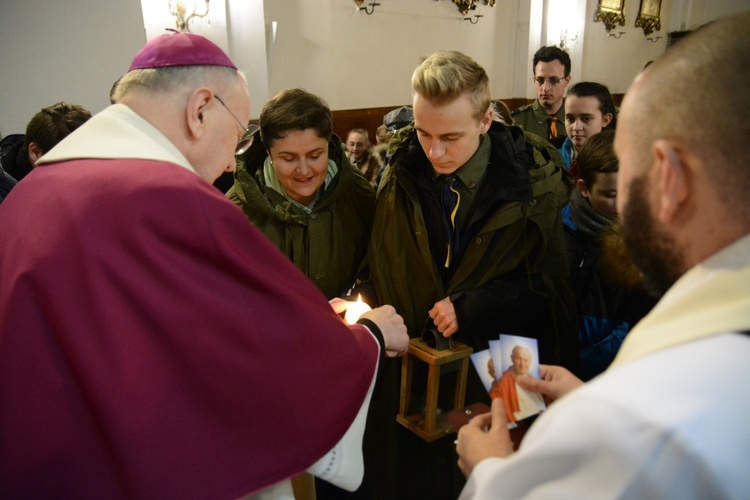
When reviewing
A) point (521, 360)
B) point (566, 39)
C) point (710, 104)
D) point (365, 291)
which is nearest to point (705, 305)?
point (710, 104)

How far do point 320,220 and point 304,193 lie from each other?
14 cm

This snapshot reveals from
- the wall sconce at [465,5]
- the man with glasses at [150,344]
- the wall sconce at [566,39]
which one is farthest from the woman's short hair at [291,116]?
the wall sconce at [566,39]

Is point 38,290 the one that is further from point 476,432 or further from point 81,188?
point 476,432

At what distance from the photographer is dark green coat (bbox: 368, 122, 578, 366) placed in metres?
2.16

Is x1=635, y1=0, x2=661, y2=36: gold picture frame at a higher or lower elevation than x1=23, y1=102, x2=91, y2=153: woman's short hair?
higher

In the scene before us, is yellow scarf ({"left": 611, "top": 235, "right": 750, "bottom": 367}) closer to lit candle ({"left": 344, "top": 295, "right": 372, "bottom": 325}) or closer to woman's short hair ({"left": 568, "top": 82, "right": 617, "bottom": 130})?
lit candle ({"left": 344, "top": 295, "right": 372, "bottom": 325})

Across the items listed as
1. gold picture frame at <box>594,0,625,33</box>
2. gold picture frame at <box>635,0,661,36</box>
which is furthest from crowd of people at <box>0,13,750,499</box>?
gold picture frame at <box>635,0,661,36</box>

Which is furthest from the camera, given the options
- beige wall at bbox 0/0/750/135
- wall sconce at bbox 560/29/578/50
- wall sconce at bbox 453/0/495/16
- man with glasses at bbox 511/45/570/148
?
wall sconce at bbox 560/29/578/50

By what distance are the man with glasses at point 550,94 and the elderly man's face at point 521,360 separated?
374 centimetres

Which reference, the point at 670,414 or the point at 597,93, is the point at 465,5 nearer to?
the point at 597,93

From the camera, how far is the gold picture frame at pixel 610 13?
11586 millimetres

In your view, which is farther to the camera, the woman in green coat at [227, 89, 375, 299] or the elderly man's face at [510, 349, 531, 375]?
the woman in green coat at [227, 89, 375, 299]

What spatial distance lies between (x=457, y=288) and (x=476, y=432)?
98 cm

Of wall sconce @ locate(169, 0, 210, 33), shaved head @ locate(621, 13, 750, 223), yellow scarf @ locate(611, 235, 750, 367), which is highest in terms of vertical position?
wall sconce @ locate(169, 0, 210, 33)
